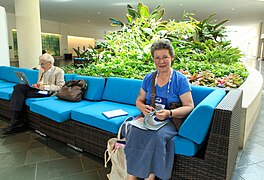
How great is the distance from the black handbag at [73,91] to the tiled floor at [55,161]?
582mm

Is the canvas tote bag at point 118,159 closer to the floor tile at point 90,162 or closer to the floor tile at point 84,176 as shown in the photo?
the floor tile at point 84,176

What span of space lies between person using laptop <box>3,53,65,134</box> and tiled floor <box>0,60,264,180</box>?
0.25 m

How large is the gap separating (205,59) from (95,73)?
238 centimetres

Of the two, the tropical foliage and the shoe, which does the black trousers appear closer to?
the shoe

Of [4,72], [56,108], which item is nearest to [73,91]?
[56,108]

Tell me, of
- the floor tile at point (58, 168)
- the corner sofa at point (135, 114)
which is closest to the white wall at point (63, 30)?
the corner sofa at point (135, 114)

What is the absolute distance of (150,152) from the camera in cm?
147

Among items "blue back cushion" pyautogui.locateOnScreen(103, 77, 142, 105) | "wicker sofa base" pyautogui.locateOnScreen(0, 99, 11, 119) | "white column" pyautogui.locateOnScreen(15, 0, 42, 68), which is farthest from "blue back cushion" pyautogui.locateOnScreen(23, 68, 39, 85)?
"white column" pyautogui.locateOnScreen(15, 0, 42, 68)

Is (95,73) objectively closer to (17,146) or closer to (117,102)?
(117,102)

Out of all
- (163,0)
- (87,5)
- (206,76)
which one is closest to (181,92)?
(206,76)

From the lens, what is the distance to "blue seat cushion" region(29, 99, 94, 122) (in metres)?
2.32

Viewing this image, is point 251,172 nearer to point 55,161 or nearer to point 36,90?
point 55,161

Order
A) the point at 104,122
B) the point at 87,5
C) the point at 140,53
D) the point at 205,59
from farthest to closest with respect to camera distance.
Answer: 1. the point at 87,5
2. the point at 205,59
3. the point at 140,53
4. the point at 104,122

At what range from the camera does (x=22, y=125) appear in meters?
3.01
